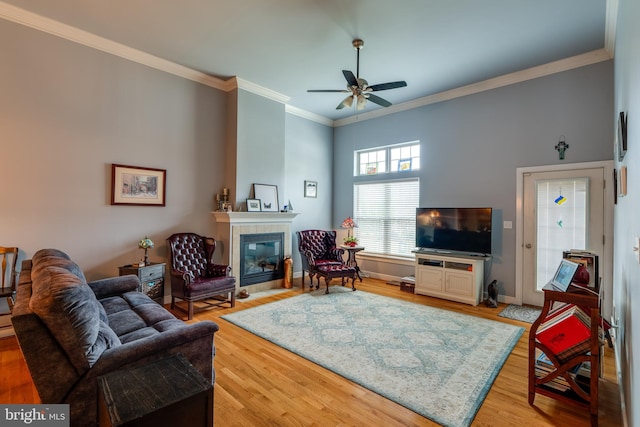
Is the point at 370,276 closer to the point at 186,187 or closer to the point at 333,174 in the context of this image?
the point at 333,174

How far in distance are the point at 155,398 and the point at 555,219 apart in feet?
16.3

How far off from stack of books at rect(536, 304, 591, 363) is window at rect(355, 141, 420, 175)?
3.81 m

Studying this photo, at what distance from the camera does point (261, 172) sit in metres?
5.30

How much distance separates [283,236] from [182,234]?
1.81m

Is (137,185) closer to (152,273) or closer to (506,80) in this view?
(152,273)

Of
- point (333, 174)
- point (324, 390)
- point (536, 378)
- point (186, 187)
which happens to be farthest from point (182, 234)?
point (536, 378)

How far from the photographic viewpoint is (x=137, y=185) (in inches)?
162

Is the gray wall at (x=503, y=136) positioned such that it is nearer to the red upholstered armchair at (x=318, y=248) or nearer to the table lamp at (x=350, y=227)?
the table lamp at (x=350, y=227)

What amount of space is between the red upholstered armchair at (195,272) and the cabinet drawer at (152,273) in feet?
0.56

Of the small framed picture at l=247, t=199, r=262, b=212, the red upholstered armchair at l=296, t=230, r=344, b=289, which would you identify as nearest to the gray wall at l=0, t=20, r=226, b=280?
the small framed picture at l=247, t=199, r=262, b=212

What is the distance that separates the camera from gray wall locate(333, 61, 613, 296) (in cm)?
392

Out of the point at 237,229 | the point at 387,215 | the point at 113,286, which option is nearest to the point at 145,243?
the point at 113,286

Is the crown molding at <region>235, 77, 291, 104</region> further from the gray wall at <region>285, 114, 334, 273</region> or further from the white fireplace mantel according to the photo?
the white fireplace mantel

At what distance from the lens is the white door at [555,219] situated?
3.85m
